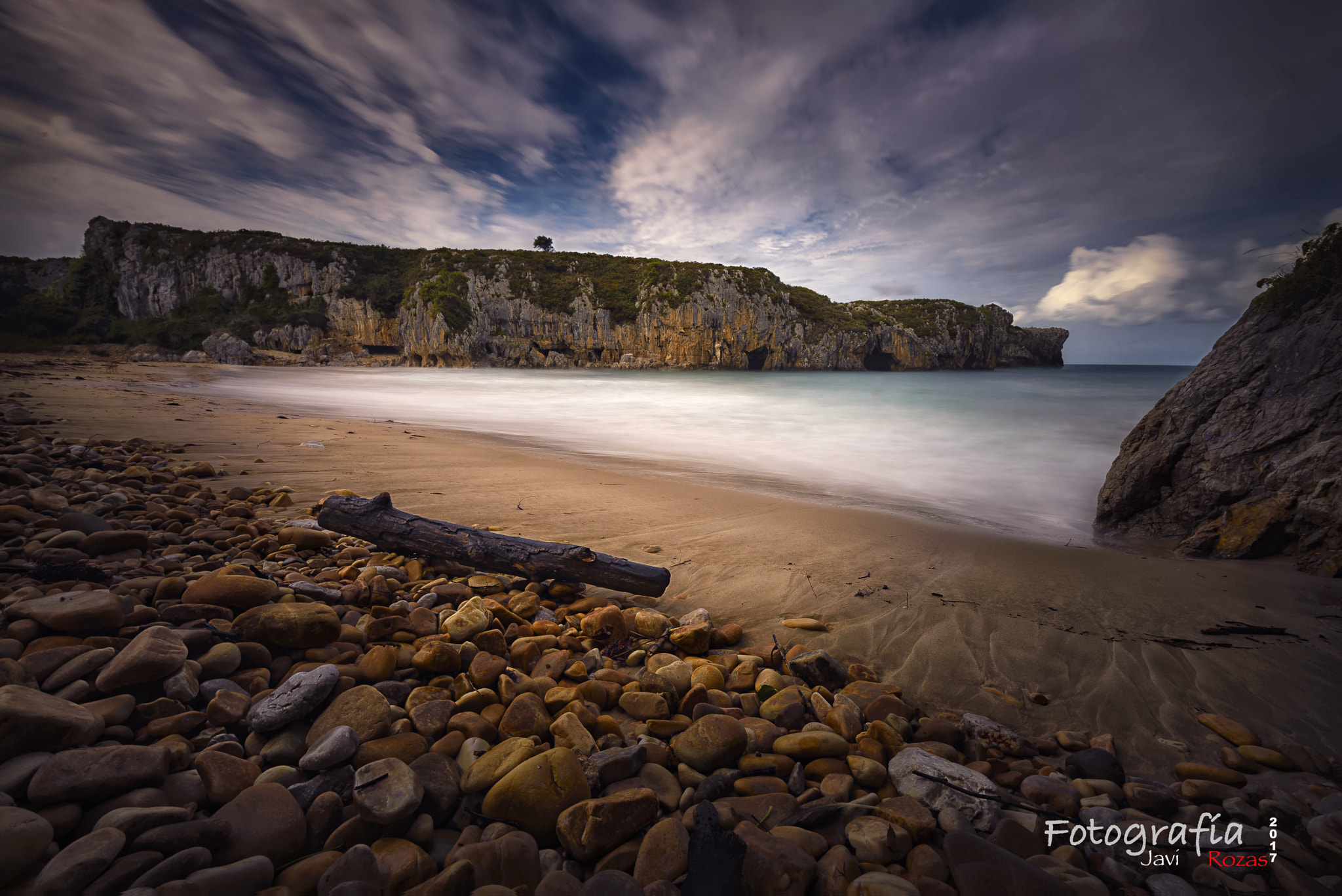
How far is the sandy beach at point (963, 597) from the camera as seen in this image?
2.38m

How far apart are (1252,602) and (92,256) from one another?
114201 millimetres

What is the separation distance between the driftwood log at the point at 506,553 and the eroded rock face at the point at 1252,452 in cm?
531

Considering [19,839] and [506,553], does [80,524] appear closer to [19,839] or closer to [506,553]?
[506,553]

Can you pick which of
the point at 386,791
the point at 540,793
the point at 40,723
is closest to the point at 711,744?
the point at 540,793

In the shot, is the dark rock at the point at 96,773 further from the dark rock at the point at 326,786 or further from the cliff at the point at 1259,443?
the cliff at the point at 1259,443

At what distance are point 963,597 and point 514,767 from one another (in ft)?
10.4

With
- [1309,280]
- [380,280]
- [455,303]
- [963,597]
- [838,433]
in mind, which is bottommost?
[963,597]

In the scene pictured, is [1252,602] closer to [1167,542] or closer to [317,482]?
[1167,542]

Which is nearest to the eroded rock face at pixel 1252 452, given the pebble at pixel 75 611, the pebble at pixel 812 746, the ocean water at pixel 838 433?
the ocean water at pixel 838 433

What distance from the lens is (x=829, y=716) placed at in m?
2.05

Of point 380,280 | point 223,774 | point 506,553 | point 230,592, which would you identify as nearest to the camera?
point 223,774

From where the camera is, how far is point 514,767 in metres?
1.59

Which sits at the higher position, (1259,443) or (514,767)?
(1259,443)

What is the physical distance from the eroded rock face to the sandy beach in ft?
1.38
